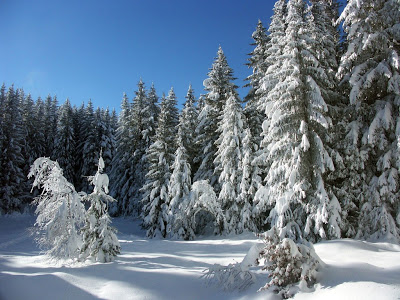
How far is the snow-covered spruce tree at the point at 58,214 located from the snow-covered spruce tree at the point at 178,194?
10512mm

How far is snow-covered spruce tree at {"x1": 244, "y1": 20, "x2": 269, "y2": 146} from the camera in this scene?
71.7 ft

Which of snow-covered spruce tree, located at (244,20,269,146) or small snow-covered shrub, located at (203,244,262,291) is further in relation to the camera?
snow-covered spruce tree, located at (244,20,269,146)

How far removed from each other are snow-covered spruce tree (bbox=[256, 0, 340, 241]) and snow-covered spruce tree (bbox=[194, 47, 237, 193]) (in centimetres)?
887

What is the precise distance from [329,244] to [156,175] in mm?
16703

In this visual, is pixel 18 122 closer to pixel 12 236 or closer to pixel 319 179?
pixel 12 236

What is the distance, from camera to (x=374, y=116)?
41.2 feet

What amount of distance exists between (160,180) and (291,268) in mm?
18512

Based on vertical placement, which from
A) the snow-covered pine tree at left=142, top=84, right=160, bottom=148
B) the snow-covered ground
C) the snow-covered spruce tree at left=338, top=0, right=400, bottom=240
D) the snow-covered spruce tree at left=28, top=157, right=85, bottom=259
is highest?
the snow-covered pine tree at left=142, top=84, right=160, bottom=148

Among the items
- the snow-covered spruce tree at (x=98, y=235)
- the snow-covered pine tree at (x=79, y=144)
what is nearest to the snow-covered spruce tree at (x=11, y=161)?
the snow-covered pine tree at (x=79, y=144)

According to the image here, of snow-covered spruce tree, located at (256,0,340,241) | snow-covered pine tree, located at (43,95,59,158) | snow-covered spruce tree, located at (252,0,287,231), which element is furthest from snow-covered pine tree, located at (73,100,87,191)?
snow-covered spruce tree, located at (256,0,340,241)

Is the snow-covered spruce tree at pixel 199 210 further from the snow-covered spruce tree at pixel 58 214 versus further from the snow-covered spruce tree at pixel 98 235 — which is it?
the snow-covered spruce tree at pixel 58 214

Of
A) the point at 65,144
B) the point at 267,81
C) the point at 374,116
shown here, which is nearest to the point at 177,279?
the point at 267,81

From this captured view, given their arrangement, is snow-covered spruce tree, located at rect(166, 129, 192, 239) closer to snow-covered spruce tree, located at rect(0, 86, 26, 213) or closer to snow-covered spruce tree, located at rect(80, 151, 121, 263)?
snow-covered spruce tree, located at rect(80, 151, 121, 263)

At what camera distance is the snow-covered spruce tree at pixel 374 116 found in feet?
Answer: 37.5
